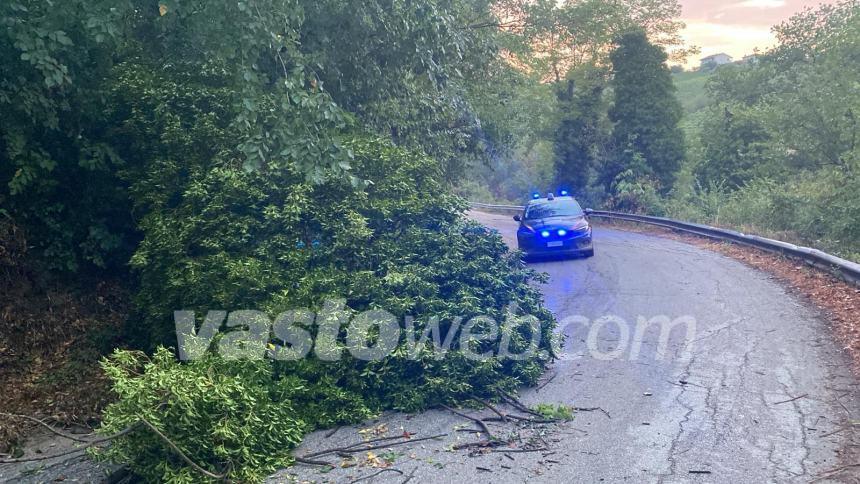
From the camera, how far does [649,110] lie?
1389 inches

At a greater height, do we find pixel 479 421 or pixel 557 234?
pixel 557 234

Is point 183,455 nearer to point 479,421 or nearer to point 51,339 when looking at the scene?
point 479,421

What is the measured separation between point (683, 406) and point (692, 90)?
91.2m

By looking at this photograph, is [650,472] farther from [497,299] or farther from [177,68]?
[177,68]

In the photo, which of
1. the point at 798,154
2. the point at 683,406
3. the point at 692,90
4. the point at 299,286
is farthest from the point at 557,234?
the point at 692,90

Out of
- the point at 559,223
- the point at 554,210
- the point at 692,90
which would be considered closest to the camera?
the point at 559,223

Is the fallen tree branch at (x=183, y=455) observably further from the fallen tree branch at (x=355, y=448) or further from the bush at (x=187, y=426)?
the fallen tree branch at (x=355, y=448)

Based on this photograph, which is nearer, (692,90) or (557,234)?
(557,234)

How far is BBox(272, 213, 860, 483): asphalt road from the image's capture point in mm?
5465

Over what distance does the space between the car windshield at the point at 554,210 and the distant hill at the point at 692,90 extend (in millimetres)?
48493

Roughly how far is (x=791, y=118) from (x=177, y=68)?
67.9ft

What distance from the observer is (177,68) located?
31.4 ft

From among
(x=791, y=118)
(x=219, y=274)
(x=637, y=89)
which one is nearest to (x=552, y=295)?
(x=219, y=274)

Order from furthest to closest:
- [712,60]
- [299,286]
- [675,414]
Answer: [712,60], [299,286], [675,414]
